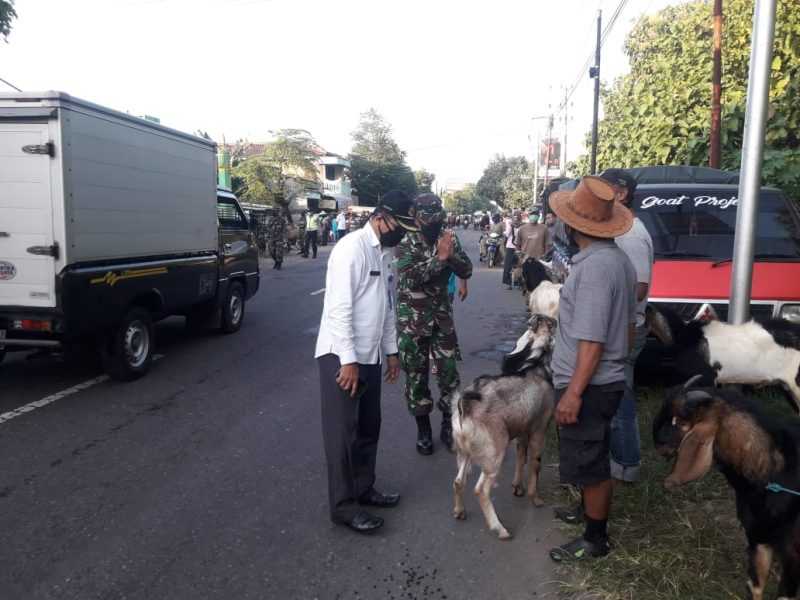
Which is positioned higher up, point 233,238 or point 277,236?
point 277,236

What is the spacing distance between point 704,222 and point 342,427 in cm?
515

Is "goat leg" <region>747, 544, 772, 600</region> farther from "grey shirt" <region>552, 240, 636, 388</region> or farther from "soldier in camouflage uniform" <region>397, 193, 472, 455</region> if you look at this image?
"soldier in camouflage uniform" <region>397, 193, 472, 455</region>

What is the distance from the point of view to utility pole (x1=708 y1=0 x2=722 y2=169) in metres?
12.2

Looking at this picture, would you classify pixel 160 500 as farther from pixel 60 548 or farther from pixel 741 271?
pixel 741 271

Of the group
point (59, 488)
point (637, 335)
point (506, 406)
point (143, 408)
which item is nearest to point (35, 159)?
point (143, 408)

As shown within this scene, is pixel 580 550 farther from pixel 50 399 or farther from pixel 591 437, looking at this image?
pixel 50 399

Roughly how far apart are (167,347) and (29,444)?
3.67 metres

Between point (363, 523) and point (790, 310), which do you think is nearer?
point (363, 523)

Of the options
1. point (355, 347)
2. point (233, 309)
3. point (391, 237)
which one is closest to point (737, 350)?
point (391, 237)

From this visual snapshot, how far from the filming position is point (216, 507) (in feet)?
13.1

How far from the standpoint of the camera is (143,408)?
234 inches

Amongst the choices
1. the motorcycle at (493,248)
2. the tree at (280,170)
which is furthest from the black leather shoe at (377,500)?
the tree at (280,170)

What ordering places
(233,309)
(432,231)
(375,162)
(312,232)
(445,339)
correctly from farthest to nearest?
1. (375,162)
2. (312,232)
3. (233,309)
4. (445,339)
5. (432,231)

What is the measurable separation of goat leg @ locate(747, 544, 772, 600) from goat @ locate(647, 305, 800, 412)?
2.10 meters
